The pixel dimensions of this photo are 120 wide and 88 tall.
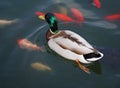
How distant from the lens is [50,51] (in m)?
7.89

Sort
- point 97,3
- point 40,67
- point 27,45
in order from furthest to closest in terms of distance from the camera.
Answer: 1. point 97,3
2. point 27,45
3. point 40,67

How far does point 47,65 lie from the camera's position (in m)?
7.42

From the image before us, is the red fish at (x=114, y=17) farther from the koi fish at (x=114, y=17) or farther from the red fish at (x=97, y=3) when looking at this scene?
the red fish at (x=97, y=3)

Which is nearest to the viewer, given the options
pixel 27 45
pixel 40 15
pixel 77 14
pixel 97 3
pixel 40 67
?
pixel 40 67

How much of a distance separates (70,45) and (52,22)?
744 millimetres

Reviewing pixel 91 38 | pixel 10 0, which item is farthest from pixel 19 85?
pixel 10 0

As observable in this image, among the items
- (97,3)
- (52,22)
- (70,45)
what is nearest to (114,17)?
(97,3)

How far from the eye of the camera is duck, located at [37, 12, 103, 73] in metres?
7.18

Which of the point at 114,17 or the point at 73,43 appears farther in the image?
the point at 114,17

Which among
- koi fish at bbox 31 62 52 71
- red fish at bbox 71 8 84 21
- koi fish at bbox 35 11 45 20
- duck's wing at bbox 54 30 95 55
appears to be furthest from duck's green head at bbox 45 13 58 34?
koi fish at bbox 31 62 52 71

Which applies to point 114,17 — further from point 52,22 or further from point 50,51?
point 50,51

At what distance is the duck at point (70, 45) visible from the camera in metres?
7.18

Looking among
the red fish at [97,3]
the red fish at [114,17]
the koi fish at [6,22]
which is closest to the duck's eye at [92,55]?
the red fish at [114,17]

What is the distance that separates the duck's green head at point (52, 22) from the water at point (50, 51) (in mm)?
309
